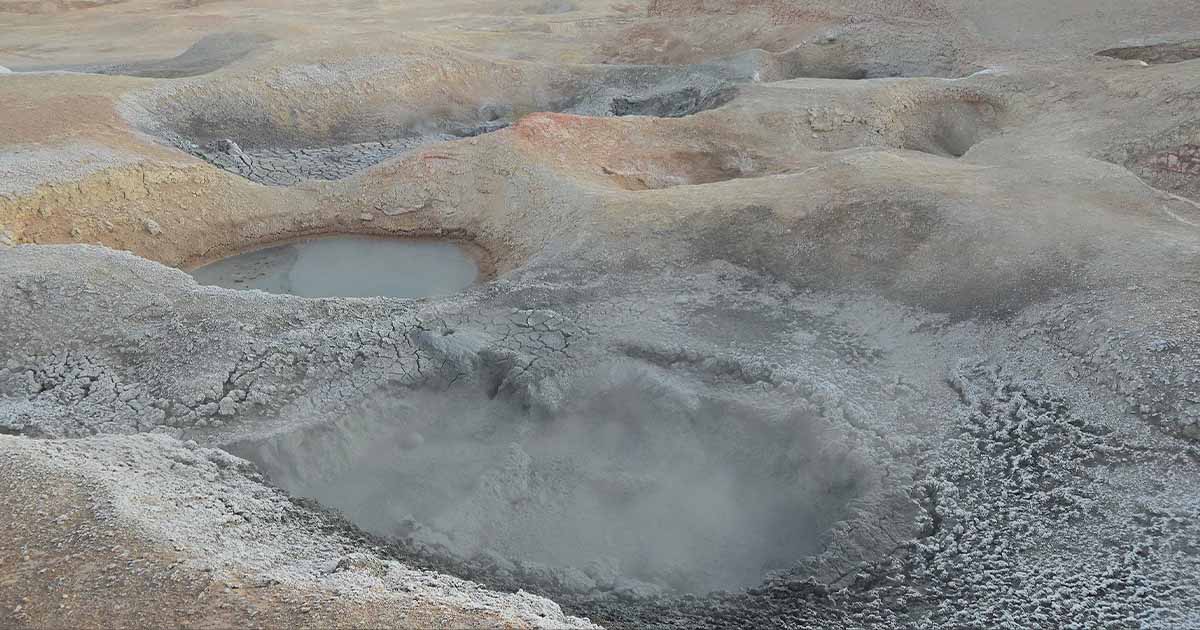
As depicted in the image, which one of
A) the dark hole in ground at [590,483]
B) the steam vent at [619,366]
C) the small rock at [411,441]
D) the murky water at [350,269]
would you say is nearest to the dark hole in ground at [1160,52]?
the steam vent at [619,366]

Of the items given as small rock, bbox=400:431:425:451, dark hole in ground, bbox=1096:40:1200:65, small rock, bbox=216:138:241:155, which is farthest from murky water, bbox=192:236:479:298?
dark hole in ground, bbox=1096:40:1200:65

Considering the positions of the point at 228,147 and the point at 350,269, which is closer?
the point at 350,269

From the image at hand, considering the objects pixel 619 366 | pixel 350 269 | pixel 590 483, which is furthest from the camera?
pixel 350 269

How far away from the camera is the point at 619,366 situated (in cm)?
731

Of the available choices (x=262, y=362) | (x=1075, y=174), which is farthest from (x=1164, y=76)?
(x=262, y=362)

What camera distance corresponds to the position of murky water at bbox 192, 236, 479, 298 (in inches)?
392

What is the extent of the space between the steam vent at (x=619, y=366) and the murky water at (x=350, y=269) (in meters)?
0.06

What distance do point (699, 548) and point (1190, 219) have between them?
5.85 metres

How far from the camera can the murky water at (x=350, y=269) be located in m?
9.95

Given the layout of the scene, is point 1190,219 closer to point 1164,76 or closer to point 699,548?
point 1164,76

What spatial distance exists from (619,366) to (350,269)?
4.49 metres

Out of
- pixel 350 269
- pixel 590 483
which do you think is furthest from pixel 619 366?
pixel 350 269

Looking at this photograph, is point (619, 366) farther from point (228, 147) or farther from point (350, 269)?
point (228, 147)

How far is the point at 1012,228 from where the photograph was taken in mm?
8102
